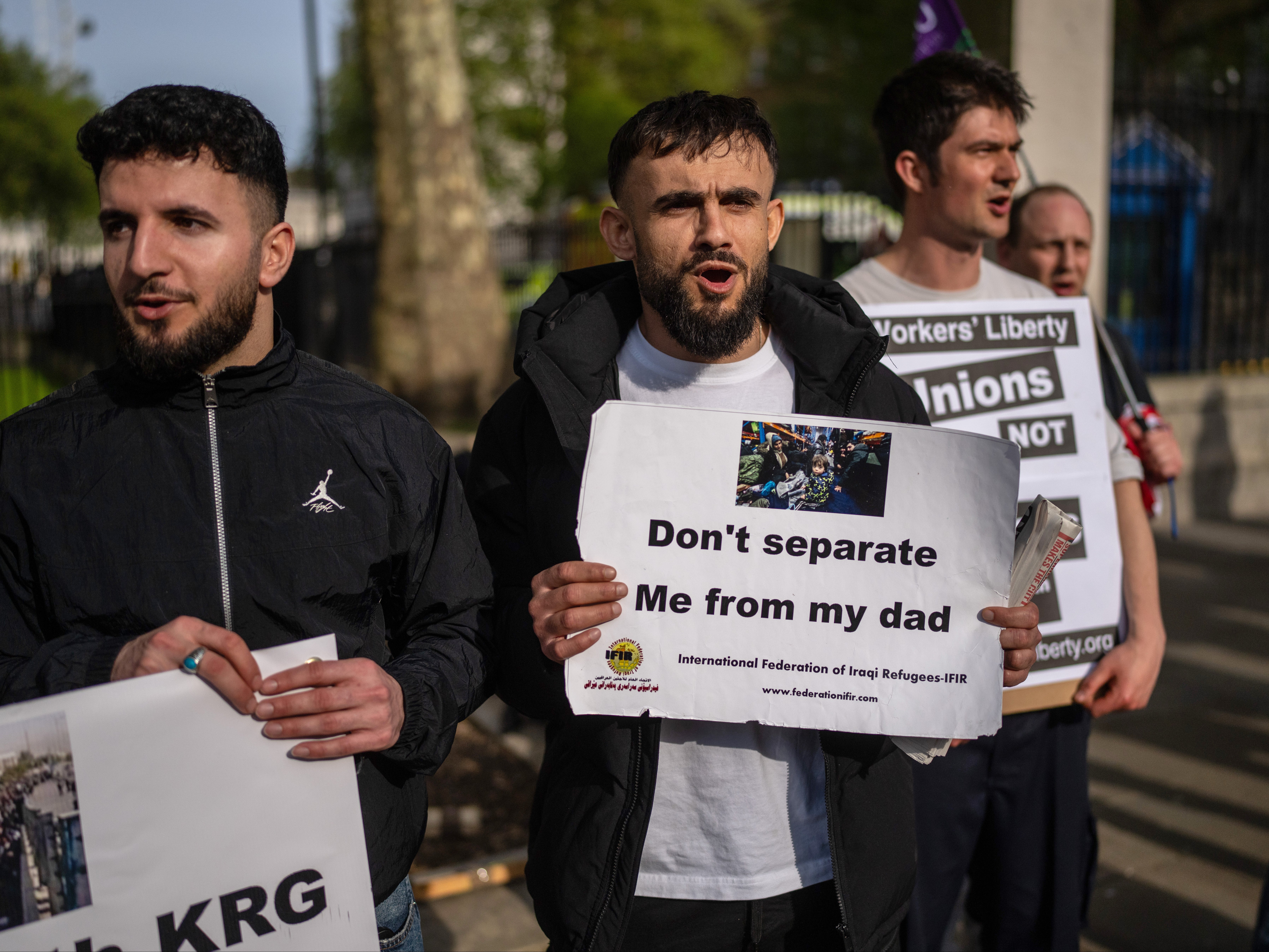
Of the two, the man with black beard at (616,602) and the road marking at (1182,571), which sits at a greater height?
the man with black beard at (616,602)

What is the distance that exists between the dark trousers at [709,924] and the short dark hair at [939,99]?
190 cm

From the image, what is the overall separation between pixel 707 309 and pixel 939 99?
1294 millimetres

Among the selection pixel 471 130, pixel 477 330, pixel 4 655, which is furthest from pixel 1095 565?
pixel 471 130

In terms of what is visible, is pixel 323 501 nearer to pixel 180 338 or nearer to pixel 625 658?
pixel 180 338

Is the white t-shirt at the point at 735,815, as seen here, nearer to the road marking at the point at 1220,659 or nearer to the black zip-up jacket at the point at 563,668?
the black zip-up jacket at the point at 563,668

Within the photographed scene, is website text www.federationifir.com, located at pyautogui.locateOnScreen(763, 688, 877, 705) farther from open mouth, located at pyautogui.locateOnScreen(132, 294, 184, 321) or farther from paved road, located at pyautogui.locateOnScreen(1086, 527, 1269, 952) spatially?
paved road, located at pyautogui.locateOnScreen(1086, 527, 1269, 952)

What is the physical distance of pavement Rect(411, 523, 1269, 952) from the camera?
11.8 ft

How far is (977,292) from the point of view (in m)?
2.92

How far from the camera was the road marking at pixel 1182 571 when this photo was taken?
7727 mm

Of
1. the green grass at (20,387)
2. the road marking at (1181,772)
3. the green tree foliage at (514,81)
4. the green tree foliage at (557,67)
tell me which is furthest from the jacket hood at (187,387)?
the green tree foliage at (514,81)

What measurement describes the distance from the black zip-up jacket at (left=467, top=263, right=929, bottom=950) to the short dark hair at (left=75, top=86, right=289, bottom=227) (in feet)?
1.89

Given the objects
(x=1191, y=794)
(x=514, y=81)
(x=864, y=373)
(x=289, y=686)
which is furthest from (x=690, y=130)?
(x=514, y=81)

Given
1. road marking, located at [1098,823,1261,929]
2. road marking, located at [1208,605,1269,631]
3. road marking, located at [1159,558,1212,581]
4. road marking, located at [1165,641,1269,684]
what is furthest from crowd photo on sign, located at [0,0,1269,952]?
road marking, located at [1159,558,1212,581]

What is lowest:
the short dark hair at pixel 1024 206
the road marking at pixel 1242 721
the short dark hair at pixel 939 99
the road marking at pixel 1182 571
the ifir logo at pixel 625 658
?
the road marking at pixel 1242 721
